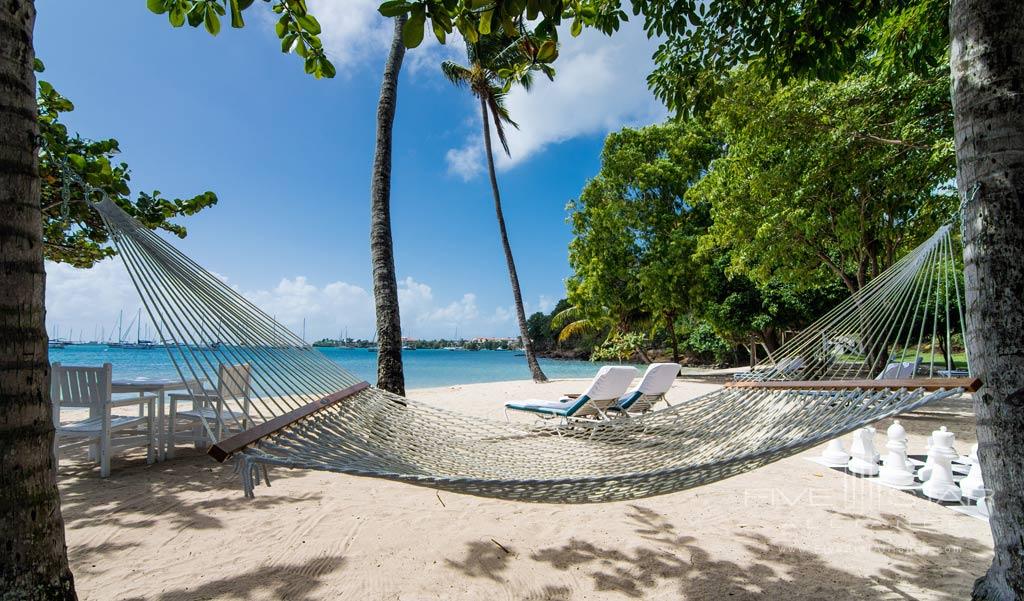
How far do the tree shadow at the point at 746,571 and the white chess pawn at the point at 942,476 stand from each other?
570mm

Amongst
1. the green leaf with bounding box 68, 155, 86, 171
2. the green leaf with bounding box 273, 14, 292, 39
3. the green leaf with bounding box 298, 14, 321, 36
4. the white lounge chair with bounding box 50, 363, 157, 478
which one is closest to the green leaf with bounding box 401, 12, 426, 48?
the green leaf with bounding box 298, 14, 321, 36

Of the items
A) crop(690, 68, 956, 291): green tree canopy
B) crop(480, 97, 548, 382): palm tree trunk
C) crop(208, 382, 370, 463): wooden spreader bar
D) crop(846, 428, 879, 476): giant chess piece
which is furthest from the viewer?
crop(480, 97, 548, 382): palm tree trunk

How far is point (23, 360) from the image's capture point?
1.02m

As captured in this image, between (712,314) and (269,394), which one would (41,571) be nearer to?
(269,394)

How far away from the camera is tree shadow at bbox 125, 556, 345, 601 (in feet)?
5.51

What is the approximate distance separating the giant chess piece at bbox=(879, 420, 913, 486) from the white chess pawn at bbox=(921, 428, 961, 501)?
0.35 feet

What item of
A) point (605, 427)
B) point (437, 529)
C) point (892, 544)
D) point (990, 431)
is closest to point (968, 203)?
point (990, 431)

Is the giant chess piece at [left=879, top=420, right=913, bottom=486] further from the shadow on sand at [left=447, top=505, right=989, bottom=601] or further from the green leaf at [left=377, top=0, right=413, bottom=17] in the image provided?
the green leaf at [left=377, top=0, right=413, bottom=17]

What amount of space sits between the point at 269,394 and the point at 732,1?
9.41ft

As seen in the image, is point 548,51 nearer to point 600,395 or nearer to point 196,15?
point 196,15

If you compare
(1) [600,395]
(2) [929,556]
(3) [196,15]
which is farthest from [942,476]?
(3) [196,15]

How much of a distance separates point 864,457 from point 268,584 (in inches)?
135

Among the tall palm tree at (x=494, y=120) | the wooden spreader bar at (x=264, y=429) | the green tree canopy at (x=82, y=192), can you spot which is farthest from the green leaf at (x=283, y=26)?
the tall palm tree at (x=494, y=120)

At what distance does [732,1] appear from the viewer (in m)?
2.55
